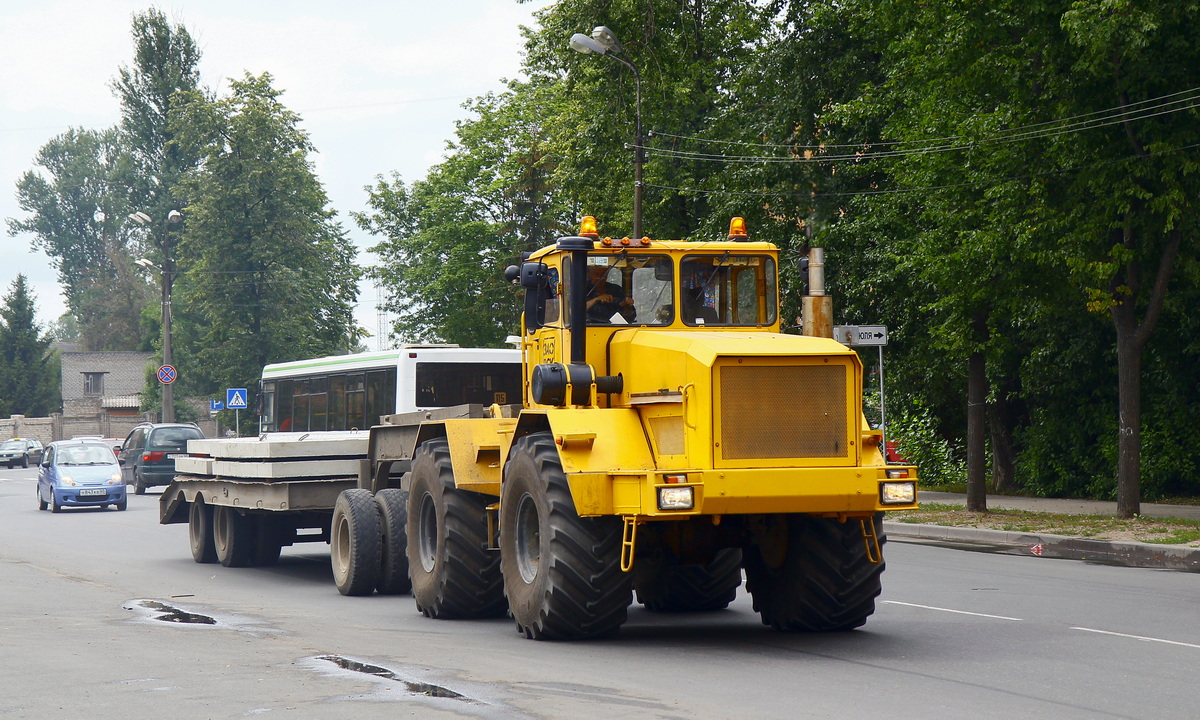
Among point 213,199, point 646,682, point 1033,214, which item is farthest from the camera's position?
point 213,199

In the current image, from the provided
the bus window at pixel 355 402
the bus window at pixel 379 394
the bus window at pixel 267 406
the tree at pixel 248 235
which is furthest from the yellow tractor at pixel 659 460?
the tree at pixel 248 235

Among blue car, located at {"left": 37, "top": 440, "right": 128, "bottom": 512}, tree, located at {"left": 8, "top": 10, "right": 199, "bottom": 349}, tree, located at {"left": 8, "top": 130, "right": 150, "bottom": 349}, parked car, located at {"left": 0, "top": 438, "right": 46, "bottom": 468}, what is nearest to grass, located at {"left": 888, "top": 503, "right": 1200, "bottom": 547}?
Answer: blue car, located at {"left": 37, "top": 440, "right": 128, "bottom": 512}

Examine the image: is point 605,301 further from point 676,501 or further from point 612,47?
point 612,47

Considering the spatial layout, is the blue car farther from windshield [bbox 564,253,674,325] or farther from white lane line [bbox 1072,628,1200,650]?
white lane line [bbox 1072,628,1200,650]

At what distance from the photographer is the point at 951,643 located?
10.8 meters

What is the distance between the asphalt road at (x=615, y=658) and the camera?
322 inches

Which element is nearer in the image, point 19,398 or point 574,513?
point 574,513

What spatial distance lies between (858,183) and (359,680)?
2268 cm

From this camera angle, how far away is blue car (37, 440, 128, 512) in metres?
32.8

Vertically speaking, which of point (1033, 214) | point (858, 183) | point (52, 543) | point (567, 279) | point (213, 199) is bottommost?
point (52, 543)

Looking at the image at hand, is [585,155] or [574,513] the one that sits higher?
[585,155]

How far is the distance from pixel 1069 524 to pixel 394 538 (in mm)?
12049

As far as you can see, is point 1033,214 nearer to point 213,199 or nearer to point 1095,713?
point 1095,713

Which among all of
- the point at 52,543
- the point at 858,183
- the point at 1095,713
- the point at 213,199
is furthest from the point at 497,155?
the point at 1095,713
